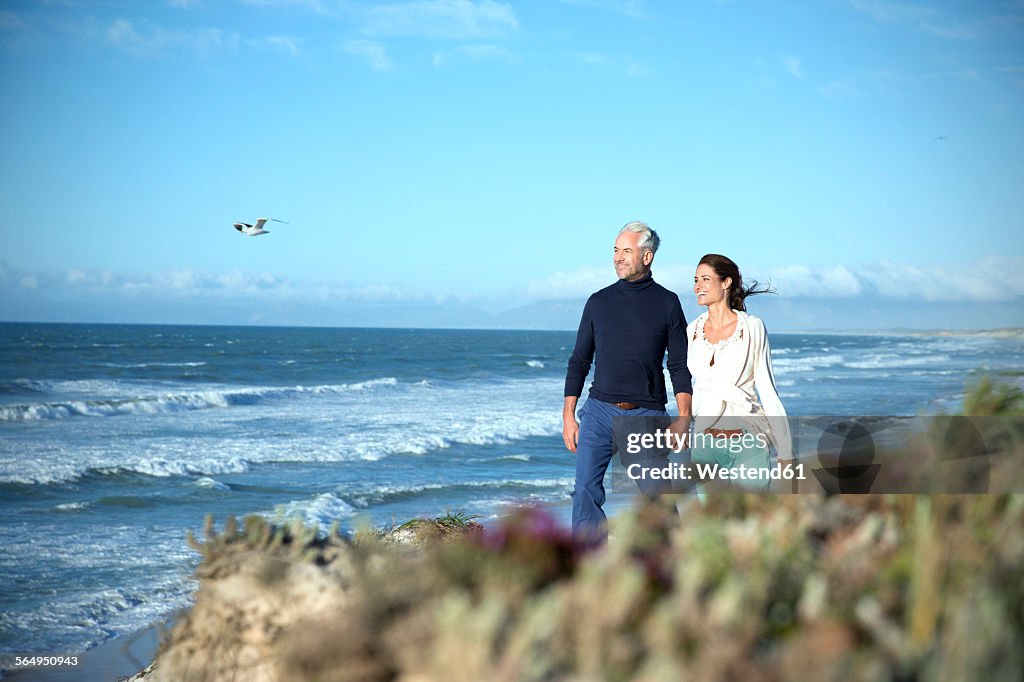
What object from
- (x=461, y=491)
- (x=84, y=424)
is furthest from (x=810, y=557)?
(x=84, y=424)

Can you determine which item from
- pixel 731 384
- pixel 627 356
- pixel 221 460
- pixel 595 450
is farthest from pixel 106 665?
pixel 221 460

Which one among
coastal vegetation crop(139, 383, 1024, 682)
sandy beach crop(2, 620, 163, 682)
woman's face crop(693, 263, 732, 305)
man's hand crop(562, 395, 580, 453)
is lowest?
sandy beach crop(2, 620, 163, 682)

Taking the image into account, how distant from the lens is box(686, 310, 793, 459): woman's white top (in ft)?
16.3

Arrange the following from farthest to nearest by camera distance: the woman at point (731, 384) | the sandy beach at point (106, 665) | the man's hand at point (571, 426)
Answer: the sandy beach at point (106, 665) → the man's hand at point (571, 426) → the woman at point (731, 384)

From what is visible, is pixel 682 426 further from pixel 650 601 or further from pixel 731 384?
pixel 650 601

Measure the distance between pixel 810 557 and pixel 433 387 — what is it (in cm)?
3796

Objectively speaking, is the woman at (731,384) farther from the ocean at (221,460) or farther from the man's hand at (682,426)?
the ocean at (221,460)

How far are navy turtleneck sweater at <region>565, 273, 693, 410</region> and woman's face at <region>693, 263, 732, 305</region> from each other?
1.03 feet

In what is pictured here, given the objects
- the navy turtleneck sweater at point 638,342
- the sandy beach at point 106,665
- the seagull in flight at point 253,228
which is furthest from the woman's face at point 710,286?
the seagull in flight at point 253,228

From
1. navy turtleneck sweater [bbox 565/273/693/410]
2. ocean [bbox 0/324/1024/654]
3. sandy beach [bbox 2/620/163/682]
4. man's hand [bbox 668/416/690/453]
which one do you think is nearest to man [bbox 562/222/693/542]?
navy turtleneck sweater [bbox 565/273/693/410]

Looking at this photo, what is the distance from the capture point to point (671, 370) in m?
5.48

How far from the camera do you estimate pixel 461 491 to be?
14727 mm

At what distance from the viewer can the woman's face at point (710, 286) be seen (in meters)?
5.15

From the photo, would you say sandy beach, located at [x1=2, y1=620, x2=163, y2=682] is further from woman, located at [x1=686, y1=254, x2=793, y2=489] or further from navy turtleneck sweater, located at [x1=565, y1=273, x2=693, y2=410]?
woman, located at [x1=686, y1=254, x2=793, y2=489]
